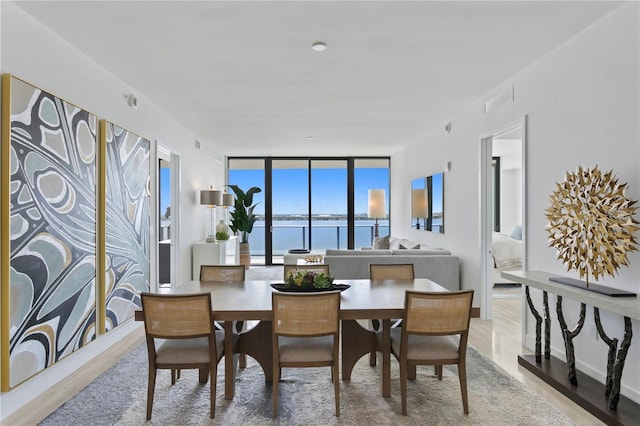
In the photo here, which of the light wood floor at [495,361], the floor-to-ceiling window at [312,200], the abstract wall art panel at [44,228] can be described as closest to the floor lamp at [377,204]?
the floor-to-ceiling window at [312,200]

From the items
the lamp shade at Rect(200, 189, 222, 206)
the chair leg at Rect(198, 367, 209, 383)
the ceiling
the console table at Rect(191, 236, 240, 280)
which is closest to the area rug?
the chair leg at Rect(198, 367, 209, 383)

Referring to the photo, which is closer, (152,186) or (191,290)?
(191,290)

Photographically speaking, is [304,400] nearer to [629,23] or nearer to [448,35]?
[448,35]

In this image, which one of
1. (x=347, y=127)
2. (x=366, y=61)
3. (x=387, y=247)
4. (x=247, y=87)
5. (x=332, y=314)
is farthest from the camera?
(x=387, y=247)

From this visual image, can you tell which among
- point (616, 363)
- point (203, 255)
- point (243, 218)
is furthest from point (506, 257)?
point (243, 218)

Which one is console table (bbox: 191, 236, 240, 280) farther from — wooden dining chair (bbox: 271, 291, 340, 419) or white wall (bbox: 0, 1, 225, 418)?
wooden dining chair (bbox: 271, 291, 340, 419)

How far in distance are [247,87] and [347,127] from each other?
2481 mm

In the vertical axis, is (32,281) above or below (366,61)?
below

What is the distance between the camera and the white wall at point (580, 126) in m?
2.74

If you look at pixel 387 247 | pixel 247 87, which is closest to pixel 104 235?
pixel 247 87

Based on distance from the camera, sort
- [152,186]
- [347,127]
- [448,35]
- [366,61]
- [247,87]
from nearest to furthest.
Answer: [448,35], [366,61], [247,87], [152,186], [347,127]

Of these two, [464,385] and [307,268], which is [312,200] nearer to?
[307,268]

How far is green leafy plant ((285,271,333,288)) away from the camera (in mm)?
3088

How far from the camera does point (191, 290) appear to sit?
3.18 meters
